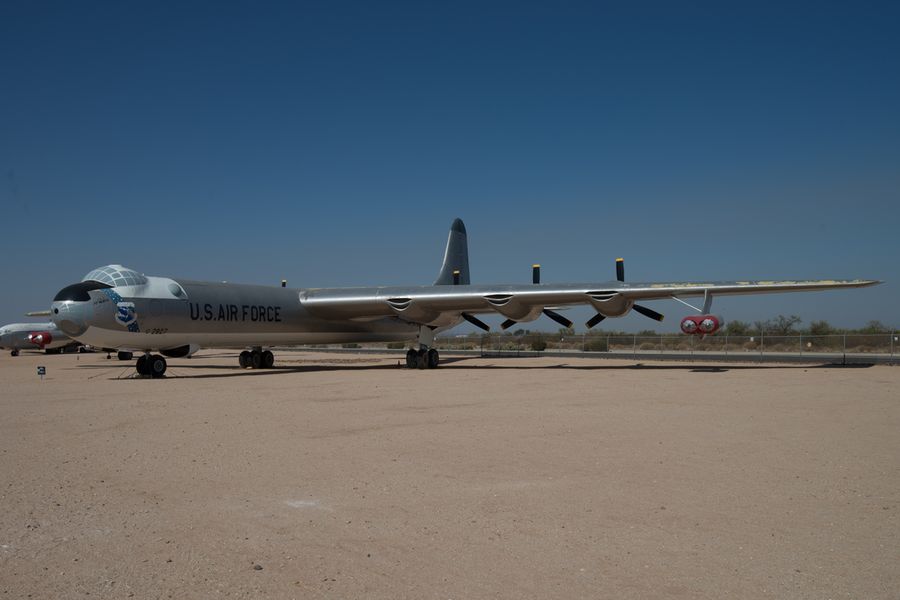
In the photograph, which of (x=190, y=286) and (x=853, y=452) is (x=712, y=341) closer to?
(x=190, y=286)

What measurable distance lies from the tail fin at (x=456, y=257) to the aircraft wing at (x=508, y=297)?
7350mm

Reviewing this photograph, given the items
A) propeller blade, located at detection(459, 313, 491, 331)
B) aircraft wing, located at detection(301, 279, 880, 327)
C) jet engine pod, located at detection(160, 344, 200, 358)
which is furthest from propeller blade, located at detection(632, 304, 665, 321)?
jet engine pod, located at detection(160, 344, 200, 358)

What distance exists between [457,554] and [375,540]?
0.69m

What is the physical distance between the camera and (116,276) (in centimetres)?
2128

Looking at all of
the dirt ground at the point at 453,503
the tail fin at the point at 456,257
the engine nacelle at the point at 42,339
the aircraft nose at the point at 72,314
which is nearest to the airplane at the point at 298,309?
the aircraft nose at the point at 72,314

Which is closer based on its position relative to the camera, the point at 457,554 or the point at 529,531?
the point at 457,554

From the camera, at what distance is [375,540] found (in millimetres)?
4898

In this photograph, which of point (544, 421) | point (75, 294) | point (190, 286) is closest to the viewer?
point (544, 421)

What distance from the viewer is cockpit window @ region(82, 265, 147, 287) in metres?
21.1

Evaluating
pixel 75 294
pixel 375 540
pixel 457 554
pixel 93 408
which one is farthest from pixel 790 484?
pixel 75 294

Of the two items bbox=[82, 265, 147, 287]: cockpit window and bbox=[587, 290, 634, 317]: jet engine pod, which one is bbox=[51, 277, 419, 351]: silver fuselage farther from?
bbox=[587, 290, 634, 317]: jet engine pod

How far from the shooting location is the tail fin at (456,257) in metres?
37.9

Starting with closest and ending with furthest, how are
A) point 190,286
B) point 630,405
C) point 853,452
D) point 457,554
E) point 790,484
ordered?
1. point 457,554
2. point 790,484
3. point 853,452
4. point 630,405
5. point 190,286

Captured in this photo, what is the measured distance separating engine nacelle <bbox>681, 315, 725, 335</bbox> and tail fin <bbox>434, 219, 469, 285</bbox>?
1669cm
